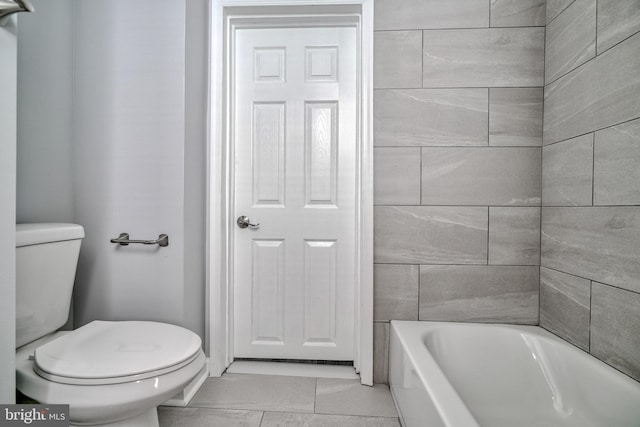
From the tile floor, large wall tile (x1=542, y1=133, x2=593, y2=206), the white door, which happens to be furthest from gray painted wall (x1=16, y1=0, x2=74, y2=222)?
large wall tile (x1=542, y1=133, x2=593, y2=206)

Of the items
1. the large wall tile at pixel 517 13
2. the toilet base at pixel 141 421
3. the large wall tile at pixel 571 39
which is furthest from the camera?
the large wall tile at pixel 517 13

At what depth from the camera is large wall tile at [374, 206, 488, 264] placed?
1669 millimetres

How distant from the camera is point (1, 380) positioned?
2.97 feet

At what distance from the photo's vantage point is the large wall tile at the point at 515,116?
5.38 feet

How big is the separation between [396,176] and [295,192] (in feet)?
1.85

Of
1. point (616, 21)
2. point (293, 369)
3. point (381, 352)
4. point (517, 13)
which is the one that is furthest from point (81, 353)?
point (517, 13)

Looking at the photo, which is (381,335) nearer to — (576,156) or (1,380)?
(576,156)

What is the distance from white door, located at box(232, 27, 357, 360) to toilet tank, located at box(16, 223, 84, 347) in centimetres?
78

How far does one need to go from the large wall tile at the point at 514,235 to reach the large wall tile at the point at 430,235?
0.16 ft

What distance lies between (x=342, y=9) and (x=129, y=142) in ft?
4.12

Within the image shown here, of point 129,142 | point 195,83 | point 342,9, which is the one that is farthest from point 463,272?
point 129,142

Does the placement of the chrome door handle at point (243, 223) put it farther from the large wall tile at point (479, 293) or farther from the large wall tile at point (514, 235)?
the large wall tile at point (514, 235)

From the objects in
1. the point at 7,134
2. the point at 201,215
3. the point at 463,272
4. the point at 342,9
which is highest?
the point at 342,9

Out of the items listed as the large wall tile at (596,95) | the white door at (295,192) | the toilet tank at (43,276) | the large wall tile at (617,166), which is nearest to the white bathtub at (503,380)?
the white door at (295,192)
